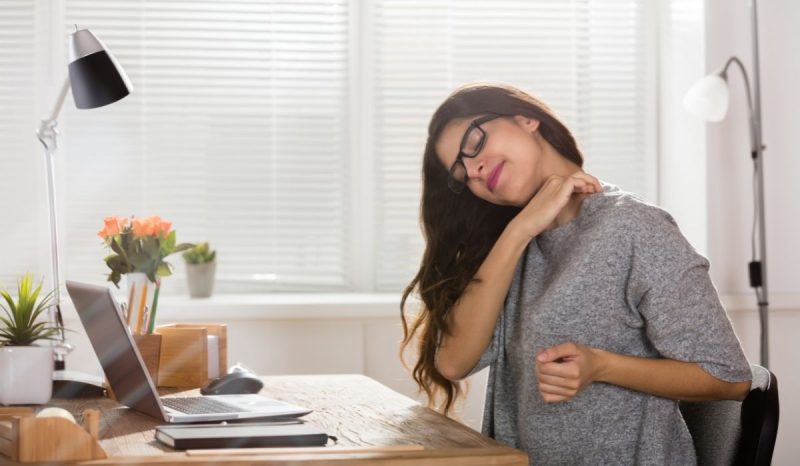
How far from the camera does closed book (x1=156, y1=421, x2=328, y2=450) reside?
4.48 feet

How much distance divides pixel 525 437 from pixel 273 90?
213cm

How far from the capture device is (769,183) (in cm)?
339

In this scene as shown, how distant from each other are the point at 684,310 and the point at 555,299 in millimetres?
215

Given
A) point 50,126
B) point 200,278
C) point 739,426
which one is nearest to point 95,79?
point 50,126

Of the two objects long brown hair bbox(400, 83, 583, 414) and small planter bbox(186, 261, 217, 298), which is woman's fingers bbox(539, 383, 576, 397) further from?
small planter bbox(186, 261, 217, 298)

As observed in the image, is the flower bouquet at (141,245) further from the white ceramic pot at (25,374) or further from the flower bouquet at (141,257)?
the white ceramic pot at (25,374)

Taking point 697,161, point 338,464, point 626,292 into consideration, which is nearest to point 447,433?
point 338,464

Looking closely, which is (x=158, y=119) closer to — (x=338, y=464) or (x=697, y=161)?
(x=697, y=161)

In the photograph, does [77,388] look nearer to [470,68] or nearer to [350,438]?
[350,438]

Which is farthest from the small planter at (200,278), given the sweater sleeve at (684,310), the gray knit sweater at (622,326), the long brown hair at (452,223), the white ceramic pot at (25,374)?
the sweater sleeve at (684,310)

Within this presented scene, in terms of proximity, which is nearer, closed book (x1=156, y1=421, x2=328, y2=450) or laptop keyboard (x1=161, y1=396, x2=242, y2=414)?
closed book (x1=156, y1=421, x2=328, y2=450)

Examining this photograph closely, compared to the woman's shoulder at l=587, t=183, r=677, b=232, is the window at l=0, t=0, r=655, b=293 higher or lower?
higher

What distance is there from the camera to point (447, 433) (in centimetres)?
153

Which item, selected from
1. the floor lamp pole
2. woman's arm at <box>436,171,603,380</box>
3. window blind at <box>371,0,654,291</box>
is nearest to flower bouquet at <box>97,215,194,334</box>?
woman's arm at <box>436,171,603,380</box>
